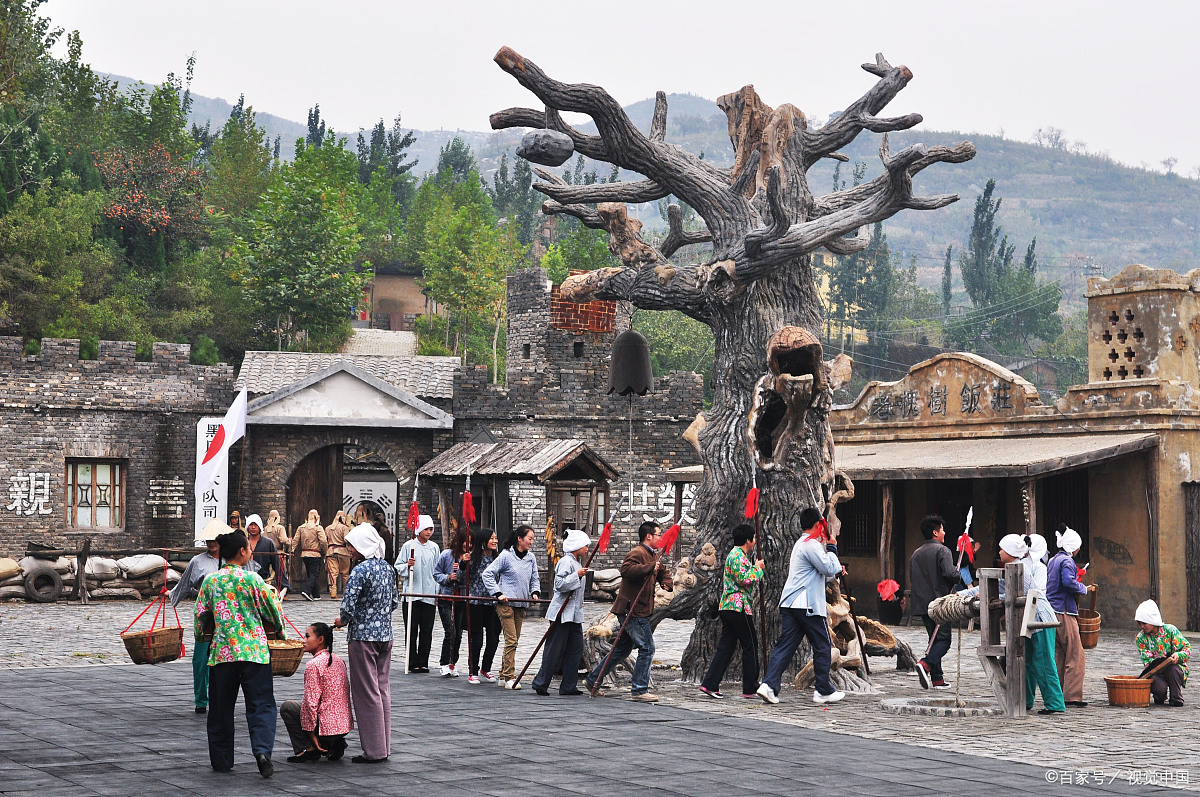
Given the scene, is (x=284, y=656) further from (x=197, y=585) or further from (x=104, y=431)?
(x=104, y=431)

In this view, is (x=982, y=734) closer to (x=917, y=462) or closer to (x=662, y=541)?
(x=662, y=541)

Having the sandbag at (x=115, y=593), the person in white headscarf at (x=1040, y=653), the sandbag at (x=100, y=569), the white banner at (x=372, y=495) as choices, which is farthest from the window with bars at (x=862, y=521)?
the white banner at (x=372, y=495)

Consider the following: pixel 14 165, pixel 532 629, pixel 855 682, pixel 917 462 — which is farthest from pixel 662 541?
pixel 14 165

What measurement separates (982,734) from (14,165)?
1201 inches

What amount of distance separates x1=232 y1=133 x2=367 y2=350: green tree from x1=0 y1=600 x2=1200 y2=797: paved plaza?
2896cm

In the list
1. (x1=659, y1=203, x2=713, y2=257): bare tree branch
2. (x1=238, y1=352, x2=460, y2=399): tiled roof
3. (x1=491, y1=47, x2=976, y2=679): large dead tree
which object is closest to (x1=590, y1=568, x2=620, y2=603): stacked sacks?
→ (x1=238, y1=352, x2=460, y2=399): tiled roof

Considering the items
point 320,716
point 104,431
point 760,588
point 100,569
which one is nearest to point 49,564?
point 100,569

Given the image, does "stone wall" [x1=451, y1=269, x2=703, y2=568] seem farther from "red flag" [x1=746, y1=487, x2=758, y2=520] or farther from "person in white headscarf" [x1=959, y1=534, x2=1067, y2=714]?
"person in white headscarf" [x1=959, y1=534, x2=1067, y2=714]

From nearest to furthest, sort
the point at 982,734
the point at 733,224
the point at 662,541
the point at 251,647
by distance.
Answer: the point at 251,647
the point at 982,734
the point at 662,541
the point at 733,224

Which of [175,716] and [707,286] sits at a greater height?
[707,286]

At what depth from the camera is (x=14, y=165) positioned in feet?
109

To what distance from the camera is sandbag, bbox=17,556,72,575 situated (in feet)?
69.5

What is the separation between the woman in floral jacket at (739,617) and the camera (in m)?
11.0

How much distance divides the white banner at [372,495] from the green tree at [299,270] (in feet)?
21.1
